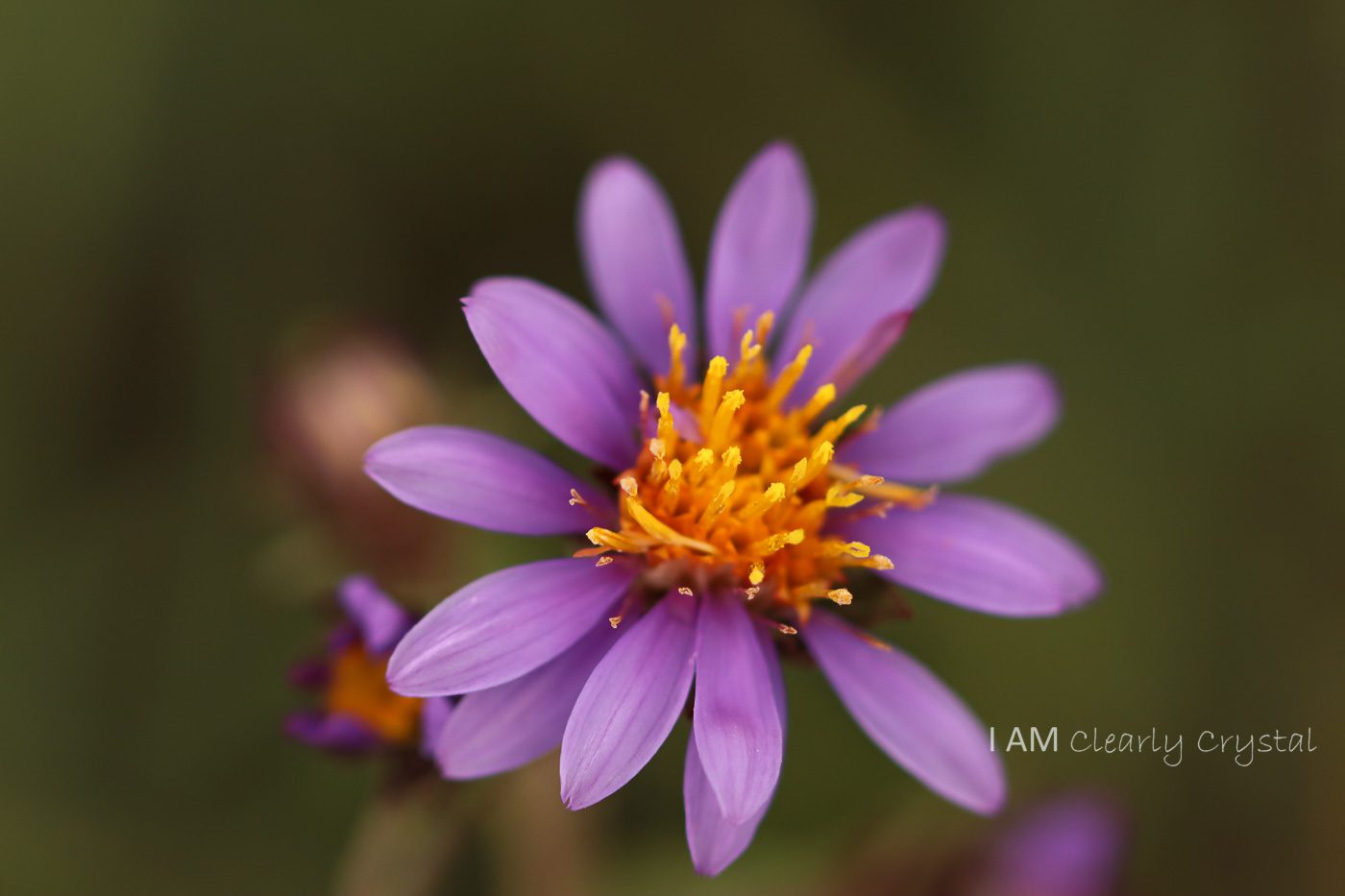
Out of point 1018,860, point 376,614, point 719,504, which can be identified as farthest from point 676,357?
point 1018,860

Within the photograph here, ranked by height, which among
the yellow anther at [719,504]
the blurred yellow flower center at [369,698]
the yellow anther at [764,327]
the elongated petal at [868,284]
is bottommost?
the blurred yellow flower center at [369,698]

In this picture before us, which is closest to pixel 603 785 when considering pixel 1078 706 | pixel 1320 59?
pixel 1078 706

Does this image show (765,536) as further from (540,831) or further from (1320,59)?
(1320,59)

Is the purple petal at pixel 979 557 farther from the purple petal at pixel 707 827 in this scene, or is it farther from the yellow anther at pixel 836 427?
the purple petal at pixel 707 827

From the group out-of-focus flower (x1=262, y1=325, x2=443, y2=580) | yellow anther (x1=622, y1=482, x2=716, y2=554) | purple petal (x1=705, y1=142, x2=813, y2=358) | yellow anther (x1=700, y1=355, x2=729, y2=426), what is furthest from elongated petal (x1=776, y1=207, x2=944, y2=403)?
out-of-focus flower (x1=262, y1=325, x2=443, y2=580)

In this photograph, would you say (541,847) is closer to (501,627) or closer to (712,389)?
(501,627)

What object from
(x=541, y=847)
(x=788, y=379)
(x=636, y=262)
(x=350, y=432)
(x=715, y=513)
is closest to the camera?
(x=715, y=513)

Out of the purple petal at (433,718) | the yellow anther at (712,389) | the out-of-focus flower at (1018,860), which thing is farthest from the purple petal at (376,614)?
the out-of-focus flower at (1018,860)
